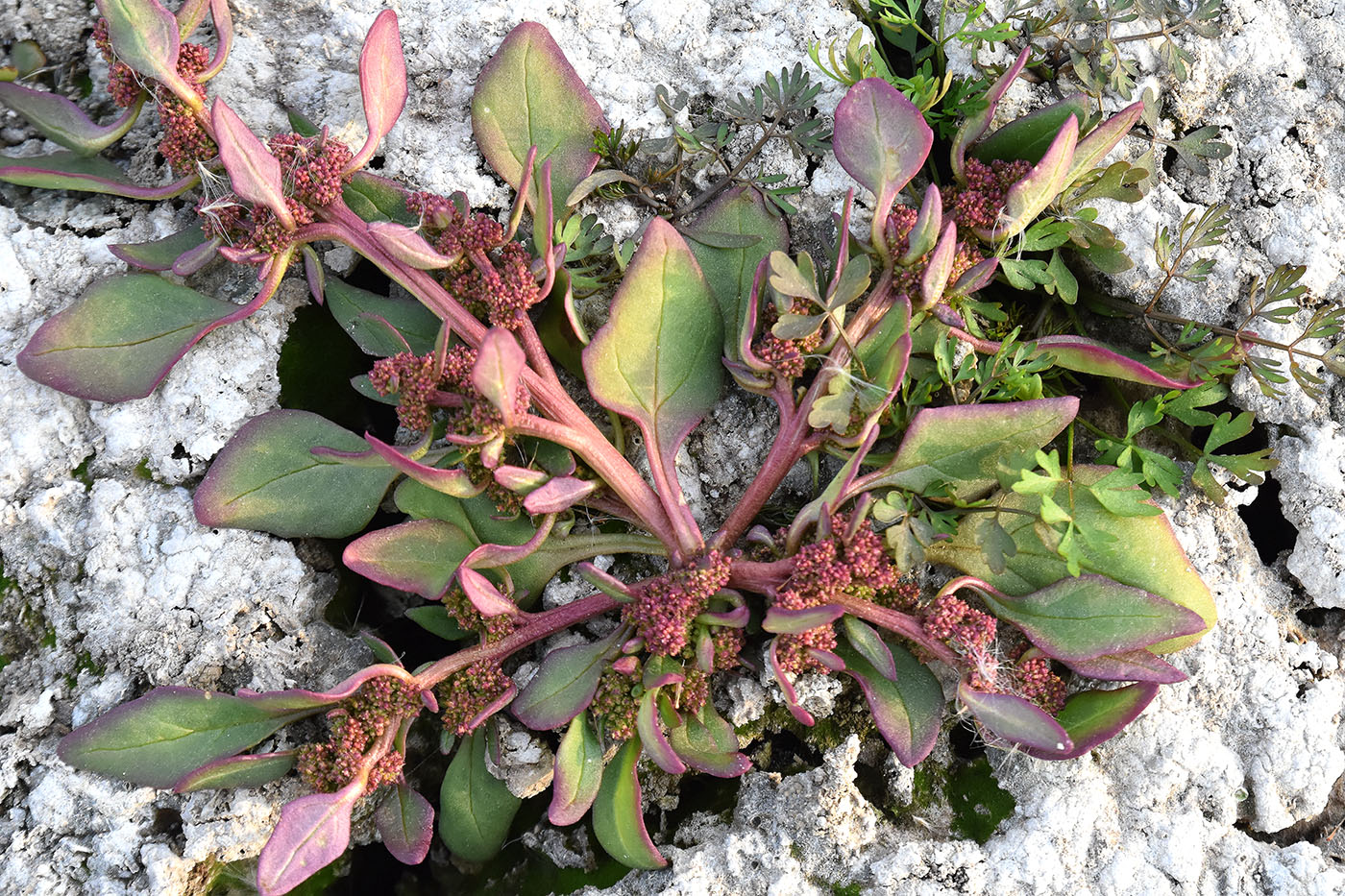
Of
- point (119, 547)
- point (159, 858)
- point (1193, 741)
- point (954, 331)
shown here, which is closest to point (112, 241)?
point (119, 547)

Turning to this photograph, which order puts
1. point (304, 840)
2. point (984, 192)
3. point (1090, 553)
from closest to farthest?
1. point (304, 840)
2. point (1090, 553)
3. point (984, 192)

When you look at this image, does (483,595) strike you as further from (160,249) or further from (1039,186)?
(1039,186)

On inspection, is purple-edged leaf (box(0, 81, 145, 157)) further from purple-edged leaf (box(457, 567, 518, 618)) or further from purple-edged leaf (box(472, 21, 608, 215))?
purple-edged leaf (box(457, 567, 518, 618))

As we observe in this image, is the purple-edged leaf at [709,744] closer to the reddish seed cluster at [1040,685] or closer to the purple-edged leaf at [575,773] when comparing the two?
the purple-edged leaf at [575,773]

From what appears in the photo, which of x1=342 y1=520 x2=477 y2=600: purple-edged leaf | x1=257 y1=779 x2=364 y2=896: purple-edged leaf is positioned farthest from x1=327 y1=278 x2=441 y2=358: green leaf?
x1=257 y1=779 x2=364 y2=896: purple-edged leaf

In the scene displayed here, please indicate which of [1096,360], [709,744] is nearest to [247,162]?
[709,744]

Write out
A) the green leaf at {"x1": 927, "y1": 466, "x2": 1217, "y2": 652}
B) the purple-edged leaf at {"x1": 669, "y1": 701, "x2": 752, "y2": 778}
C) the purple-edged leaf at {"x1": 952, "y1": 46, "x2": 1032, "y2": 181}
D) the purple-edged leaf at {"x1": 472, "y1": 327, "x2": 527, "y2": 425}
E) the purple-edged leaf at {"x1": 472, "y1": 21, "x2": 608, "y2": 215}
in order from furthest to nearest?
1. the purple-edged leaf at {"x1": 472, "y1": 21, "x2": 608, "y2": 215}
2. the purple-edged leaf at {"x1": 952, "y1": 46, "x2": 1032, "y2": 181}
3. the green leaf at {"x1": 927, "y1": 466, "x2": 1217, "y2": 652}
4. the purple-edged leaf at {"x1": 669, "y1": 701, "x2": 752, "y2": 778}
5. the purple-edged leaf at {"x1": 472, "y1": 327, "x2": 527, "y2": 425}
